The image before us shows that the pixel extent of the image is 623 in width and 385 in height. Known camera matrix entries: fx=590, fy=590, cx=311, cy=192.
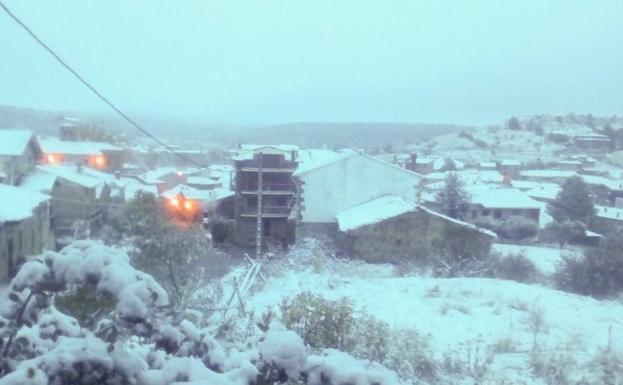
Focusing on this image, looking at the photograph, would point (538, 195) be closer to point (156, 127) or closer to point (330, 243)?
point (330, 243)

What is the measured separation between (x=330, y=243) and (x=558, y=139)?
3112 millimetres

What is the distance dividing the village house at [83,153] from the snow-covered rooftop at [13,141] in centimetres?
21

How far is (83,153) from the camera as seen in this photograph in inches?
220

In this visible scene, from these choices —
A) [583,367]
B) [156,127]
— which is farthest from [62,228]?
[583,367]

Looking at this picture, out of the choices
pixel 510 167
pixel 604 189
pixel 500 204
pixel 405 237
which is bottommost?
pixel 405 237

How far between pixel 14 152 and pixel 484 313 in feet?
12.6

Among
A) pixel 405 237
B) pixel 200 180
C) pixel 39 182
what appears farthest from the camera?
pixel 405 237

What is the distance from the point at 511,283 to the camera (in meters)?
5.41

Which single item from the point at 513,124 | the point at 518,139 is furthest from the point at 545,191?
the point at 513,124

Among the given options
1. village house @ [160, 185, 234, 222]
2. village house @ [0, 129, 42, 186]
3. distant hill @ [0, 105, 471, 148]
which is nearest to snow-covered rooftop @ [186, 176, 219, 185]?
village house @ [160, 185, 234, 222]

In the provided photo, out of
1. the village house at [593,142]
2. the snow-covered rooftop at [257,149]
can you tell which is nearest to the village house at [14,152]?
the snow-covered rooftop at [257,149]

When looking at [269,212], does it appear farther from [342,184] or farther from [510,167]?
[510,167]

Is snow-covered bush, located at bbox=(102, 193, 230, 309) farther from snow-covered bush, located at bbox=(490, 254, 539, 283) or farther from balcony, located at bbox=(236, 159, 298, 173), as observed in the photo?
snow-covered bush, located at bbox=(490, 254, 539, 283)

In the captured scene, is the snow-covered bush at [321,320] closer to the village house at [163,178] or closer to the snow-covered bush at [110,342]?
the snow-covered bush at [110,342]
